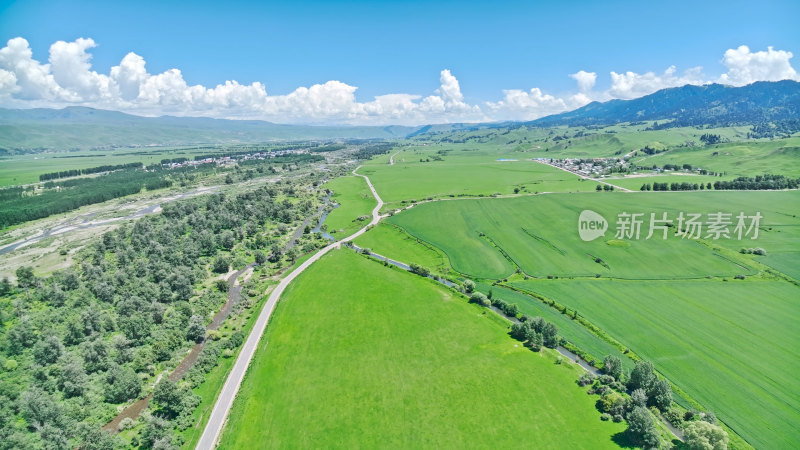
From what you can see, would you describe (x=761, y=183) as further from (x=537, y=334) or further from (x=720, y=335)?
(x=537, y=334)

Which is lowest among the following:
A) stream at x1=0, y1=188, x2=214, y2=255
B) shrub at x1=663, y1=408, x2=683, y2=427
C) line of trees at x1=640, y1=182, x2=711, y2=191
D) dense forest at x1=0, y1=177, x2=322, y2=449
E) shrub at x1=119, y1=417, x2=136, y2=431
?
Answer: shrub at x1=119, y1=417, x2=136, y2=431

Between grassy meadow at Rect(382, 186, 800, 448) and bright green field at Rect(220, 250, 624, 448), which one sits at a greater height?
grassy meadow at Rect(382, 186, 800, 448)

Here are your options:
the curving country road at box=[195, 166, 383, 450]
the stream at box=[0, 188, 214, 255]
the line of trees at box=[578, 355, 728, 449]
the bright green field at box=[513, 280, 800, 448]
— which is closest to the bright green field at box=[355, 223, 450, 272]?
the curving country road at box=[195, 166, 383, 450]

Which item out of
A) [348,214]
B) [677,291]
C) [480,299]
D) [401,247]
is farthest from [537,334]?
[348,214]

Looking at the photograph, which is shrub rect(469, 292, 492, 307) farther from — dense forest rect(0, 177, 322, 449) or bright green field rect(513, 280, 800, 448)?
dense forest rect(0, 177, 322, 449)

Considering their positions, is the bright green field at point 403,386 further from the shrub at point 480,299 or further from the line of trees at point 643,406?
the line of trees at point 643,406

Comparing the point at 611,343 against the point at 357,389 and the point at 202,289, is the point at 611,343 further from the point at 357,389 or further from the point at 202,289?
the point at 202,289

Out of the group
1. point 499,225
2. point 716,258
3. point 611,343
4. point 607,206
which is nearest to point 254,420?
point 611,343
